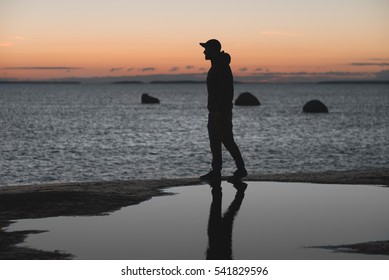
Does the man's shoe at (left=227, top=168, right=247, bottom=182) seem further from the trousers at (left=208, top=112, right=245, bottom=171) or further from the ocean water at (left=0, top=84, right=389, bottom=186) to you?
the ocean water at (left=0, top=84, right=389, bottom=186)

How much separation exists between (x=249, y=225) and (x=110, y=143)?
4783cm

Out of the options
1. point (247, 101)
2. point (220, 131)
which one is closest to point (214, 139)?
point (220, 131)

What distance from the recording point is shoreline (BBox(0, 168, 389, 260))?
308 inches

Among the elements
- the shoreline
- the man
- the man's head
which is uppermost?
the man's head

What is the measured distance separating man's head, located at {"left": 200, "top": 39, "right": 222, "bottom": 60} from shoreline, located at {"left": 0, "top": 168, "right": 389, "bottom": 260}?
93.0 inches

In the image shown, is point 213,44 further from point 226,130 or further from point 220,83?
point 226,130

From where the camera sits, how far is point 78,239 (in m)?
7.98

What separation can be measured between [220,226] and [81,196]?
323 cm

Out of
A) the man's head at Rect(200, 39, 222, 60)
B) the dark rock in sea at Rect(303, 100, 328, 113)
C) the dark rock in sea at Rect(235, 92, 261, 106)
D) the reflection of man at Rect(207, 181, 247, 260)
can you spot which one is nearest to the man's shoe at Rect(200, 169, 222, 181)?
the reflection of man at Rect(207, 181, 247, 260)

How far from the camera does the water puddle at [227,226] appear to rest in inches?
290

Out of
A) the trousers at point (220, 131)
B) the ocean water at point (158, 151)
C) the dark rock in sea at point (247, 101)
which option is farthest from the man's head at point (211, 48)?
the dark rock in sea at point (247, 101)

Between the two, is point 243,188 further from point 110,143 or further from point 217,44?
point 110,143

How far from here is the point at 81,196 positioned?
36.4ft

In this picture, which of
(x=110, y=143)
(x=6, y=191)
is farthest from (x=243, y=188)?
(x=110, y=143)
